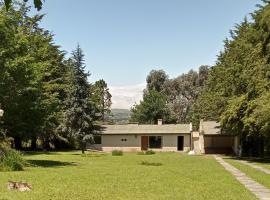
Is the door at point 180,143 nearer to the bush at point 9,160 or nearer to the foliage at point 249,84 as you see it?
the foliage at point 249,84

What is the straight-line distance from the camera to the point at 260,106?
32.7m

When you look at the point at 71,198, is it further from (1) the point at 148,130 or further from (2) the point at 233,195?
(1) the point at 148,130

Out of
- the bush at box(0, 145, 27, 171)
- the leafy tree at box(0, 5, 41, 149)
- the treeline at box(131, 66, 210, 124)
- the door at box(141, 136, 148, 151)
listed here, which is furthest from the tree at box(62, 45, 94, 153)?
the treeline at box(131, 66, 210, 124)

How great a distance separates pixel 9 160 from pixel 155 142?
141 ft

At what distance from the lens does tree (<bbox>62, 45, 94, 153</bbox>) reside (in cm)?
5475

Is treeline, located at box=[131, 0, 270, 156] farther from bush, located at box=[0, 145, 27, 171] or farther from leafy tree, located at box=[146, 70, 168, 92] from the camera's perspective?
leafy tree, located at box=[146, 70, 168, 92]

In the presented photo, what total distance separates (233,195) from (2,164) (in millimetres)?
11997

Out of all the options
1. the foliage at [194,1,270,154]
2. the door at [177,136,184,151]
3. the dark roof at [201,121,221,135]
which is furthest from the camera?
the door at [177,136,184,151]

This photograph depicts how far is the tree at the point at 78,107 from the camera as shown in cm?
5475

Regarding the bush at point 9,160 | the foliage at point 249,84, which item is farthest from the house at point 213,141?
the bush at point 9,160

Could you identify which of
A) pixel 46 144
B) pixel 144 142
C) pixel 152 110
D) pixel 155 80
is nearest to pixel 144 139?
pixel 144 142

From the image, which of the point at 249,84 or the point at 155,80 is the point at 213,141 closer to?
the point at 249,84

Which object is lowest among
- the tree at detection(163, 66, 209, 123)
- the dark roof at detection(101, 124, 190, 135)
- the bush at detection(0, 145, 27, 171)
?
the bush at detection(0, 145, 27, 171)

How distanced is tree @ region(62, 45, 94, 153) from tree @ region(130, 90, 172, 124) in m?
27.1
